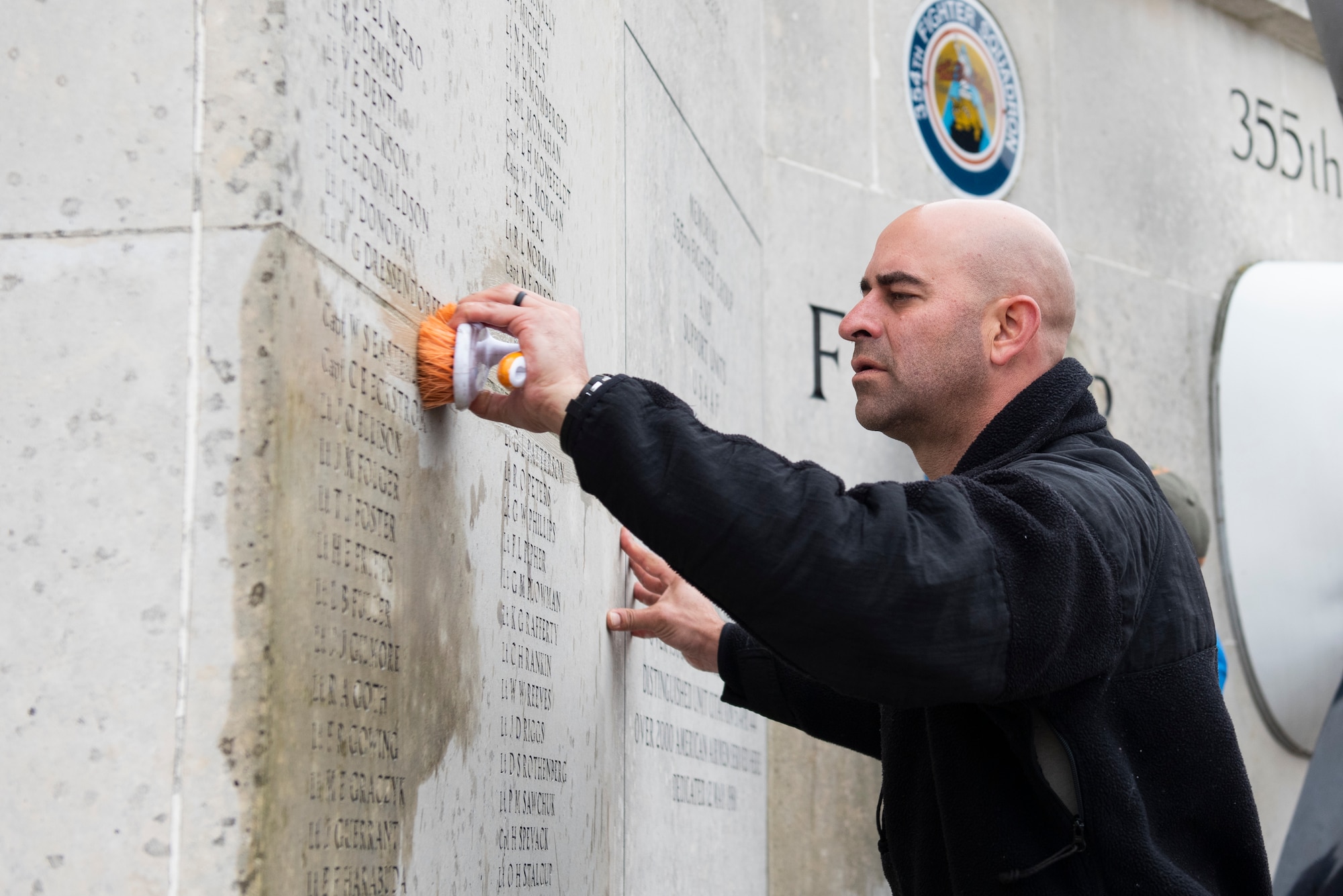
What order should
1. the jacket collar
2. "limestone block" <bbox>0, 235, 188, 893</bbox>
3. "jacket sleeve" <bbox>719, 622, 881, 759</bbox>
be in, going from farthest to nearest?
"jacket sleeve" <bbox>719, 622, 881, 759</bbox> < the jacket collar < "limestone block" <bbox>0, 235, 188, 893</bbox>

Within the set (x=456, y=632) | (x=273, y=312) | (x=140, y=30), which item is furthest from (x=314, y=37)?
(x=456, y=632)

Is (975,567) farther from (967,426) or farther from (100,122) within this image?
(100,122)

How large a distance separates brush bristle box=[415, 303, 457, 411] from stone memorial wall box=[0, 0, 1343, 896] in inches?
1.4

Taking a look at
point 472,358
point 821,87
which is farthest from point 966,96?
point 472,358

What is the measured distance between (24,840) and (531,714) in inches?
44.3

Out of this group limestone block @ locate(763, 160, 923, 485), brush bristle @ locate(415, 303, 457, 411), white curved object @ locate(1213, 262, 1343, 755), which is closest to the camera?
brush bristle @ locate(415, 303, 457, 411)

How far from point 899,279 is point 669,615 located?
1.10 meters

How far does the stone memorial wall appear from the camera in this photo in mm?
1668

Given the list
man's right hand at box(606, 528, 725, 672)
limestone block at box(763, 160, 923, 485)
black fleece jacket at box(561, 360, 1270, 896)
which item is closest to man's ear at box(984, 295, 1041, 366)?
black fleece jacket at box(561, 360, 1270, 896)

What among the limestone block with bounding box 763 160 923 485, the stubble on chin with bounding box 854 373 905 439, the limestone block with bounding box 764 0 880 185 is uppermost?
the limestone block with bounding box 764 0 880 185

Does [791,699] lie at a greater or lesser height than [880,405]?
lesser

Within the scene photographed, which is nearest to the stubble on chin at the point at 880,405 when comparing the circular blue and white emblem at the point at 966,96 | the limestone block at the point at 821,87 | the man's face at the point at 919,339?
the man's face at the point at 919,339

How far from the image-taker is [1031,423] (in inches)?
91.8

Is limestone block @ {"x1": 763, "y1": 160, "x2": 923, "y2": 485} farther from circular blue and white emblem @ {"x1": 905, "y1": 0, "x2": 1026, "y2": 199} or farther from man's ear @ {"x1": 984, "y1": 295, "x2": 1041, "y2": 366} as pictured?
man's ear @ {"x1": 984, "y1": 295, "x2": 1041, "y2": 366}
